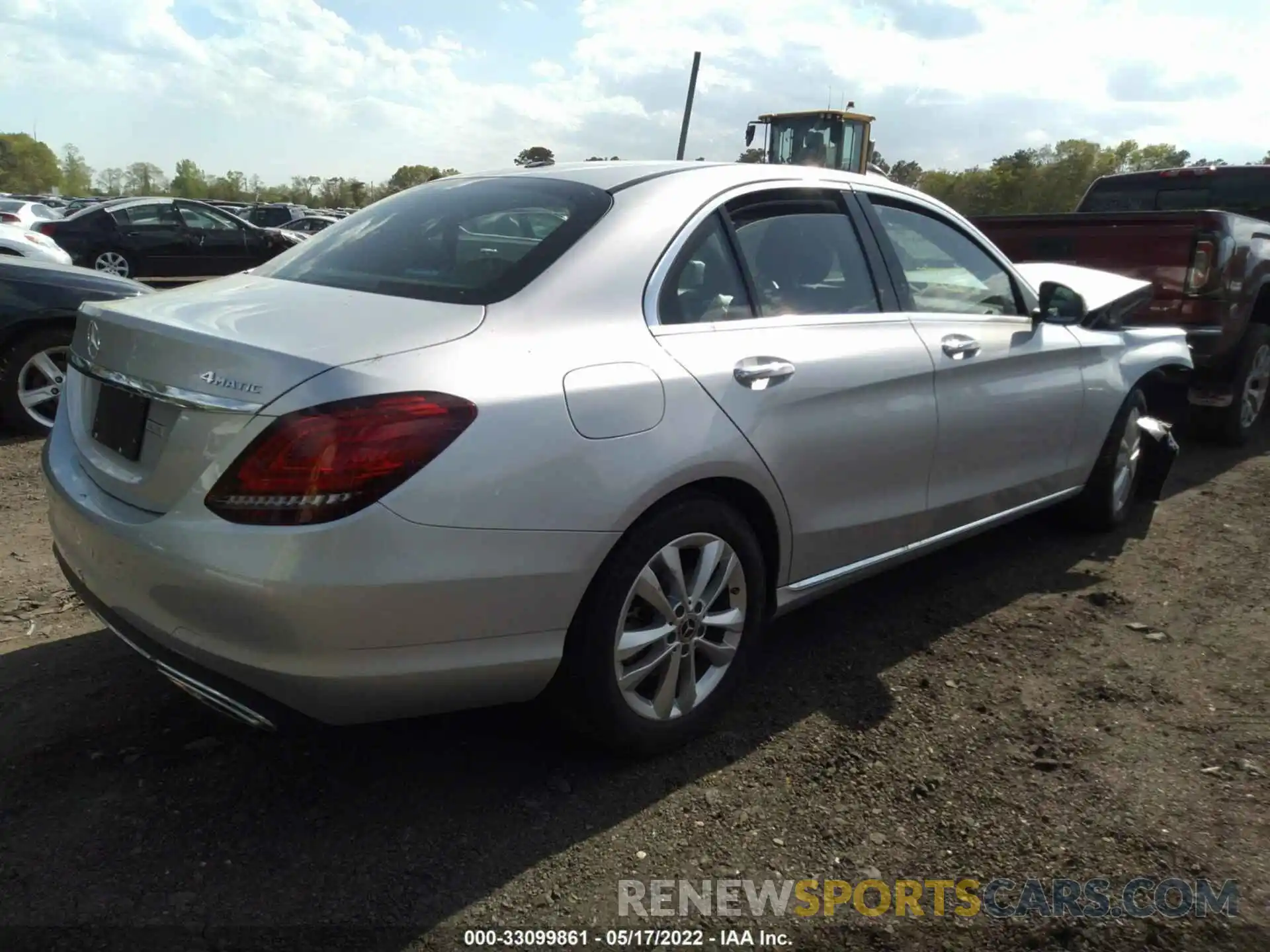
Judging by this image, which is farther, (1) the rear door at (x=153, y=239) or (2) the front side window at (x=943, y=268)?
(1) the rear door at (x=153, y=239)

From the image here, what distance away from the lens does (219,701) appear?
7.57 ft

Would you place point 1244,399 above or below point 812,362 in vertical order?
below

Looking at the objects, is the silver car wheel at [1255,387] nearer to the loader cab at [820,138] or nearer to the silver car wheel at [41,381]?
the silver car wheel at [41,381]

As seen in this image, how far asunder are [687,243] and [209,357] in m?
1.33

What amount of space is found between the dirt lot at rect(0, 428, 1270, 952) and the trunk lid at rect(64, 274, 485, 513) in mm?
827

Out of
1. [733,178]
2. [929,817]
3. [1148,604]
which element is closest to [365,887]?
[929,817]

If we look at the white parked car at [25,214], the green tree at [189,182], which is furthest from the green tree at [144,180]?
the white parked car at [25,214]

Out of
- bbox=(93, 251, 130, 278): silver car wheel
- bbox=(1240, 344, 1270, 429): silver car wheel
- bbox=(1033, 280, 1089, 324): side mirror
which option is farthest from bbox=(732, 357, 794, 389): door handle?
bbox=(93, 251, 130, 278): silver car wheel

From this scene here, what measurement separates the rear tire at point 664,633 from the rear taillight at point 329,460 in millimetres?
629

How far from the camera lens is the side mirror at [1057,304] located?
165 inches

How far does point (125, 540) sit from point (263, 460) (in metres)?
0.49

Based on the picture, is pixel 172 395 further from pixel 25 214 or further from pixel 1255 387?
pixel 25 214

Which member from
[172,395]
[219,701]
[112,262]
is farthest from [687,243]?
[112,262]

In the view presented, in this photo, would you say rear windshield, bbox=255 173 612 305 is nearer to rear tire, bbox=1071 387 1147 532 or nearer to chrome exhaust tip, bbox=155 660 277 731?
chrome exhaust tip, bbox=155 660 277 731
